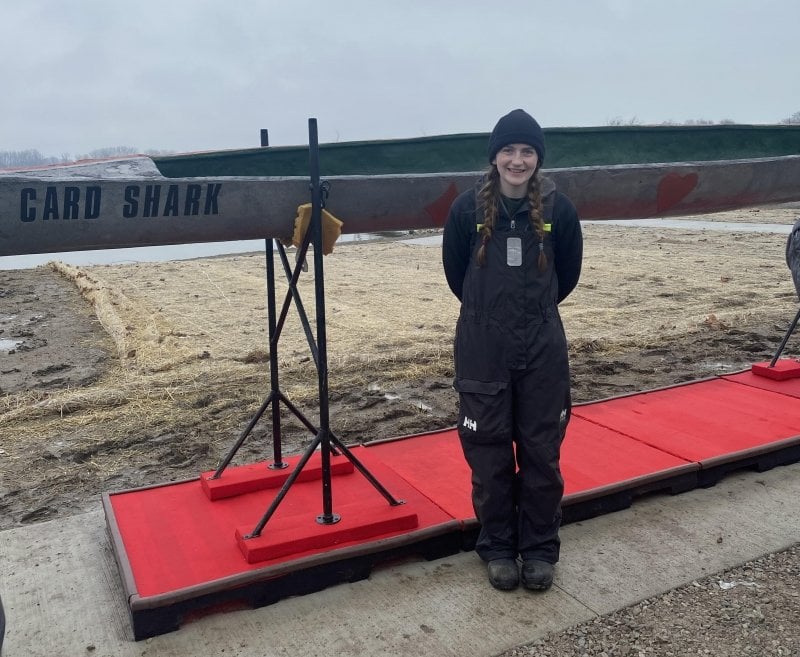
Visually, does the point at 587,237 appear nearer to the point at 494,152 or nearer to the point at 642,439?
the point at 642,439

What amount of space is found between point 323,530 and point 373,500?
43 centimetres

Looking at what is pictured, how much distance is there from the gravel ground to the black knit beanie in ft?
5.99

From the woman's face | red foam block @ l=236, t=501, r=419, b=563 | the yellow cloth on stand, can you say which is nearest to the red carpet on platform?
red foam block @ l=236, t=501, r=419, b=563

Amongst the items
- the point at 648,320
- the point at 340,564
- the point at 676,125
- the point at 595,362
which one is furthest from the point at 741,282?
the point at 340,564

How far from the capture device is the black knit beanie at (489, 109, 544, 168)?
120 inches

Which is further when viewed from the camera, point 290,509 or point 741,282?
point 741,282

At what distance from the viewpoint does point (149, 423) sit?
552cm

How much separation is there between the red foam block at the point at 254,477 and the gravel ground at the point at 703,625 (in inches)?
59.0

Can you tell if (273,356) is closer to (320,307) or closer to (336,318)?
(320,307)

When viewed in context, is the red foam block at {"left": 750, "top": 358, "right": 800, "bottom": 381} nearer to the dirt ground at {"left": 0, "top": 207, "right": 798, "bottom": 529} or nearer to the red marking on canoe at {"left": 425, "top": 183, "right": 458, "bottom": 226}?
the dirt ground at {"left": 0, "top": 207, "right": 798, "bottom": 529}

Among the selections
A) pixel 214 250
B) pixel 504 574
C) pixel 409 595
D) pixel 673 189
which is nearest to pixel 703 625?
pixel 504 574

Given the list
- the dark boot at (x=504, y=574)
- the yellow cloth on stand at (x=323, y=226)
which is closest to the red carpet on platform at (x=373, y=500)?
the dark boot at (x=504, y=574)

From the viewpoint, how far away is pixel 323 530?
3.31 metres

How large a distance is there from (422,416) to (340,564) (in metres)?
2.40
